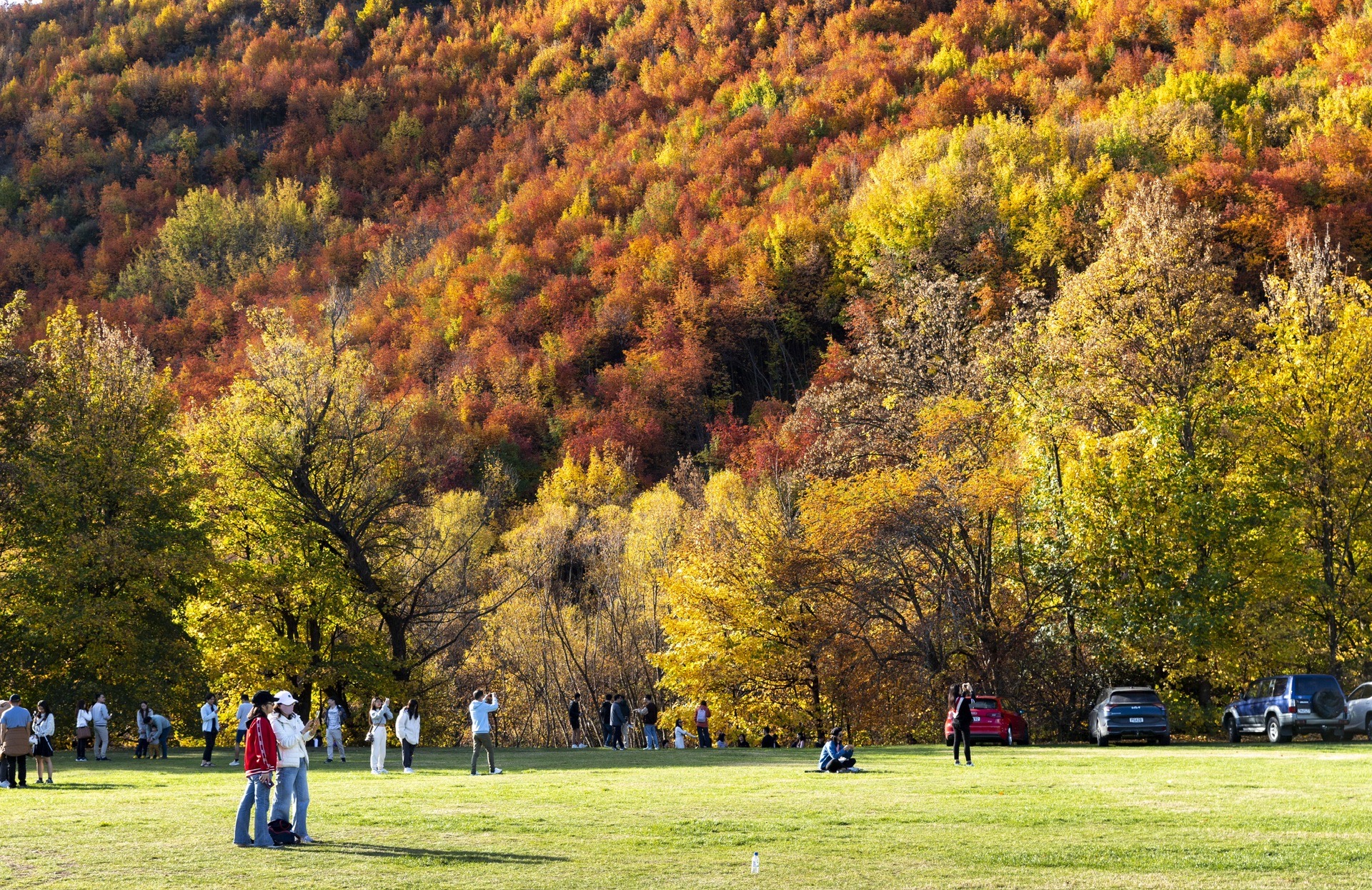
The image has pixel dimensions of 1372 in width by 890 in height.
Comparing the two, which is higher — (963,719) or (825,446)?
(825,446)

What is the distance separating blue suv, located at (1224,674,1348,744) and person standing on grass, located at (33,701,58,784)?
2891 cm

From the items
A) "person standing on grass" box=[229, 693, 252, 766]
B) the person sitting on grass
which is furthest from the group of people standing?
the person sitting on grass

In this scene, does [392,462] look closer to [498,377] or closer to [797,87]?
[498,377]

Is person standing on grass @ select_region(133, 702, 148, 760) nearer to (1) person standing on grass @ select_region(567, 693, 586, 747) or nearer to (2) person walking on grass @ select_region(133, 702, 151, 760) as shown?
(2) person walking on grass @ select_region(133, 702, 151, 760)

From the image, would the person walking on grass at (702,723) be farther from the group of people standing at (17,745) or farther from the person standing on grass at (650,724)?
the group of people standing at (17,745)

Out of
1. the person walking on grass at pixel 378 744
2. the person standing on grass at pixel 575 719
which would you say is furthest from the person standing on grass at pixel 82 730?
the person standing on grass at pixel 575 719

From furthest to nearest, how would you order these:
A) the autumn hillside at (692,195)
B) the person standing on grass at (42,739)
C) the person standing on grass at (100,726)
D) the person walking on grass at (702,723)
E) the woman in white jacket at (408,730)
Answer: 1. the autumn hillside at (692,195)
2. the person walking on grass at (702,723)
3. the person standing on grass at (100,726)
4. the woman in white jacket at (408,730)
5. the person standing on grass at (42,739)

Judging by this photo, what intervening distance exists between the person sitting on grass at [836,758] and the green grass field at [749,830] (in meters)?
0.48

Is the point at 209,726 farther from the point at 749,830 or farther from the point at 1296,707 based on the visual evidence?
the point at 1296,707

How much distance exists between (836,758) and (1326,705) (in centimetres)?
1591

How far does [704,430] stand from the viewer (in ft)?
340

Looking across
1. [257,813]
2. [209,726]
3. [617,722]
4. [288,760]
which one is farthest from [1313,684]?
[209,726]

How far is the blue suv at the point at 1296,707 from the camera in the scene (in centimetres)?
3316

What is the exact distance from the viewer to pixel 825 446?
172ft
